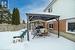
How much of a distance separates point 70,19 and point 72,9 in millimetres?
1196

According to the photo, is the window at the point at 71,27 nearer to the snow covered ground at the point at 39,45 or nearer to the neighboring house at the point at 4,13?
the snow covered ground at the point at 39,45

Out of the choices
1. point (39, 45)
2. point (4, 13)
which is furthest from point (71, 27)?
point (4, 13)

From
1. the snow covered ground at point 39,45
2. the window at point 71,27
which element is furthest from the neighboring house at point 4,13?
the snow covered ground at point 39,45

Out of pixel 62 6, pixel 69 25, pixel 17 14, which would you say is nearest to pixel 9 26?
pixel 17 14

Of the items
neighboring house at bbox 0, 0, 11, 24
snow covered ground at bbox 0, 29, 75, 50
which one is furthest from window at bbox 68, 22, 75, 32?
neighboring house at bbox 0, 0, 11, 24

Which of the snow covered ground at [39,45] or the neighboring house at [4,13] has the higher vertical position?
the neighboring house at [4,13]

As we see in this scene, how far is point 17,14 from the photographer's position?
111 ft

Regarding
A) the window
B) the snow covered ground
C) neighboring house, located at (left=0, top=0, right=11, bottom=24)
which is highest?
neighboring house, located at (left=0, top=0, right=11, bottom=24)

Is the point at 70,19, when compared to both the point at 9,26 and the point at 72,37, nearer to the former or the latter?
the point at 72,37

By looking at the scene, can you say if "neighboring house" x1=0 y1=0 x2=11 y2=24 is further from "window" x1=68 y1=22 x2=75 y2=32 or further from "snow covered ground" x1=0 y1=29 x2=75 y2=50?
"snow covered ground" x1=0 y1=29 x2=75 y2=50

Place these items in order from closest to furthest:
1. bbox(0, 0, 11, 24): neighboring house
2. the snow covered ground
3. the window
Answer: the snow covered ground, the window, bbox(0, 0, 11, 24): neighboring house

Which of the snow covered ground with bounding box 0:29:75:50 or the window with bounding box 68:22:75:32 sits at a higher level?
the window with bounding box 68:22:75:32

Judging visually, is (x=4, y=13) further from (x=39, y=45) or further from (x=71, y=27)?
(x=39, y=45)

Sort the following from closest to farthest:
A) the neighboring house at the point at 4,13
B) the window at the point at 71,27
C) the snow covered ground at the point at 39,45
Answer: the snow covered ground at the point at 39,45 → the window at the point at 71,27 → the neighboring house at the point at 4,13
